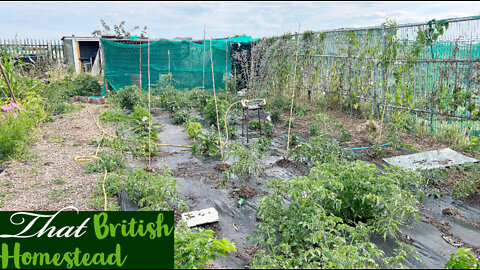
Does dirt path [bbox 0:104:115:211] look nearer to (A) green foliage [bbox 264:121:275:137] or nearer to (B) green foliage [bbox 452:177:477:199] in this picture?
(A) green foliage [bbox 264:121:275:137]

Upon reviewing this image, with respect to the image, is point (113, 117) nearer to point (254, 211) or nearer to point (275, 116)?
point (275, 116)

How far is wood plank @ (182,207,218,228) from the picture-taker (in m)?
3.09

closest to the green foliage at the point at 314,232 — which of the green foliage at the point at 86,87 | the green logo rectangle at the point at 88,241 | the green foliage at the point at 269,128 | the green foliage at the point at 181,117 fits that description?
the green logo rectangle at the point at 88,241

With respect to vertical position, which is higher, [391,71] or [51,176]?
[391,71]

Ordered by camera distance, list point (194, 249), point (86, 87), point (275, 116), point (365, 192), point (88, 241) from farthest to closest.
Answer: point (86, 87) → point (275, 116) → point (365, 192) → point (194, 249) → point (88, 241)

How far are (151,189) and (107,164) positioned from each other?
1567 mm

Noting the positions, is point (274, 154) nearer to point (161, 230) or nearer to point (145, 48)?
point (161, 230)

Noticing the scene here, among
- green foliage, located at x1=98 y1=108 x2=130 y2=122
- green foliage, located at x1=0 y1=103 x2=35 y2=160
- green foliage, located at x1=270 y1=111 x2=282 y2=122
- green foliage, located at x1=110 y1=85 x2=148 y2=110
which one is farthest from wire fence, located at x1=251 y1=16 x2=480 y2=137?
green foliage, located at x1=0 y1=103 x2=35 y2=160


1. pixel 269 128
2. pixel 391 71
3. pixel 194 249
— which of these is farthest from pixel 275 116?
pixel 194 249

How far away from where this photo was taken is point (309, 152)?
4.29m

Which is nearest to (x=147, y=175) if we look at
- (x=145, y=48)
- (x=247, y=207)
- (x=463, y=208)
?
(x=247, y=207)

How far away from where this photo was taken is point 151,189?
124 inches

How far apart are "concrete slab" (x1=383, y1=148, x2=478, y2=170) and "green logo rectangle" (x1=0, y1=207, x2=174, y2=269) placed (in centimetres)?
355

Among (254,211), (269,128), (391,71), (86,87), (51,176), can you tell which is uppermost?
(391,71)
